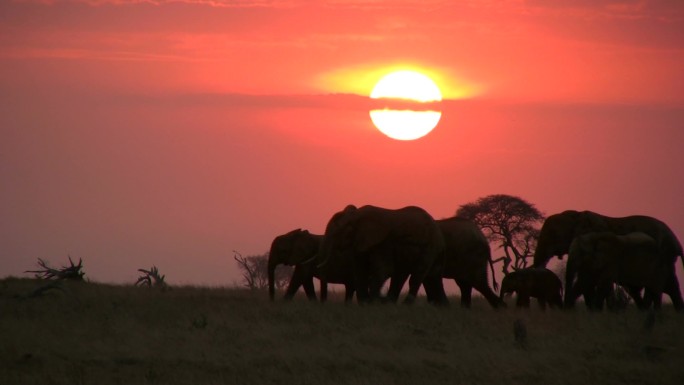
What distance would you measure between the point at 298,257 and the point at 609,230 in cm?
833

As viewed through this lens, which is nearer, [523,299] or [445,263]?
[523,299]

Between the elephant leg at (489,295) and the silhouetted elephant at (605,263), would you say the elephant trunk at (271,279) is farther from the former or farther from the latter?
the silhouetted elephant at (605,263)

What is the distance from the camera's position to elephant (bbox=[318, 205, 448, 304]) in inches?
1266

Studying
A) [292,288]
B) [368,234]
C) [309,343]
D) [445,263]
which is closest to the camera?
[309,343]

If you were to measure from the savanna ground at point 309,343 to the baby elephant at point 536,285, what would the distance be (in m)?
1.12

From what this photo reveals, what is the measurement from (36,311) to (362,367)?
851cm

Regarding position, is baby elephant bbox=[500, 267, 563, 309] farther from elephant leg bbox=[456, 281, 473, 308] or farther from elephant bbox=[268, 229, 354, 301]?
elephant bbox=[268, 229, 354, 301]

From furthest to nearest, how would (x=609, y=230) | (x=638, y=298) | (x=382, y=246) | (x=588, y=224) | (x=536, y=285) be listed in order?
(x=609, y=230) < (x=588, y=224) < (x=638, y=298) < (x=382, y=246) < (x=536, y=285)

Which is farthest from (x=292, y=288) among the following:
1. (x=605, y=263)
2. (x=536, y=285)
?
(x=605, y=263)

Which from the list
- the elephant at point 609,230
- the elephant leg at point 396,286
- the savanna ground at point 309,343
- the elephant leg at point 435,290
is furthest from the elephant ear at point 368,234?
the elephant at point 609,230

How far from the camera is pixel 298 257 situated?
115 ft

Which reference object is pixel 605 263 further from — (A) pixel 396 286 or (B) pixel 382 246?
(B) pixel 382 246

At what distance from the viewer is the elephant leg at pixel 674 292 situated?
3428 cm


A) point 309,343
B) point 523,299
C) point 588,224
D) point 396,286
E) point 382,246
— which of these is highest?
point 588,224
